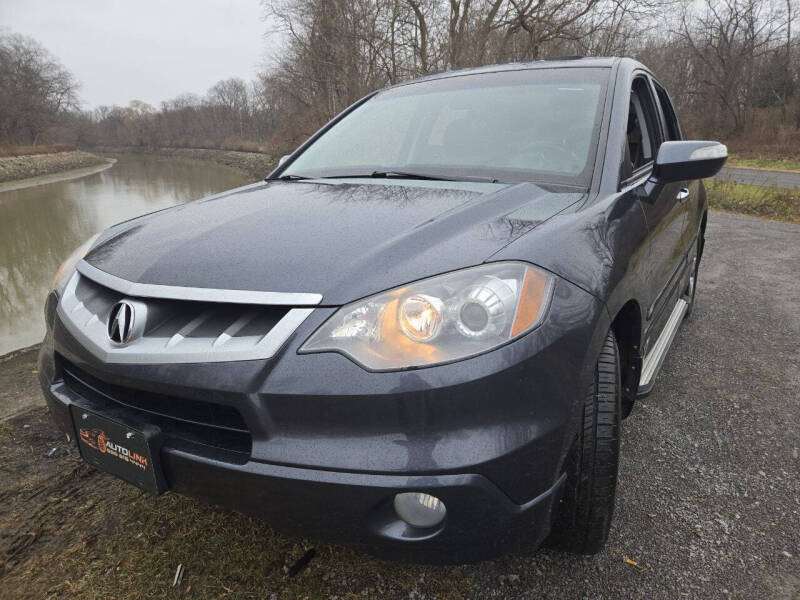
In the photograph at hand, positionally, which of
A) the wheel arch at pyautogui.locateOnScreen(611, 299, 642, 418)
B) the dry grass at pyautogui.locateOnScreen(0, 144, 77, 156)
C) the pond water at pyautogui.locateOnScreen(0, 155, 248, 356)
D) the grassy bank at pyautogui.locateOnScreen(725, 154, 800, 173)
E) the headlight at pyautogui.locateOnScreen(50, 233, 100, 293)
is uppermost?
the dry grass at pyautogui.locateOnScreen(0, 144, 77, 156)

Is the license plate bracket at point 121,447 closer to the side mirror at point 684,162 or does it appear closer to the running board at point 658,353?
the running board at point 658,353

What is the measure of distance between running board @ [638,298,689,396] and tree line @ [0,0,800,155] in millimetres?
7971

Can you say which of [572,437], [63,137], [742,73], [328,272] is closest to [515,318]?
[572,437]

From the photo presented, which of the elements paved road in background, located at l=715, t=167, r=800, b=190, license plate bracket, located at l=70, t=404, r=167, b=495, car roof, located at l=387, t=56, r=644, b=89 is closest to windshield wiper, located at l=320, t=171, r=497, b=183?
car roof, located at l=387, t=56, r=644, b=89

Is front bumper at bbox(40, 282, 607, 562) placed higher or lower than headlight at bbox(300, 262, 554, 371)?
lower

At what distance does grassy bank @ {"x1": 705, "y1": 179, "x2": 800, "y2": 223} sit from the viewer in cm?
995

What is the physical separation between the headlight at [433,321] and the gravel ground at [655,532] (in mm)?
863

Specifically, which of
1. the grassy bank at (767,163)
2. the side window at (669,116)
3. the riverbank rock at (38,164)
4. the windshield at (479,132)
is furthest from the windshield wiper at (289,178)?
the riverbank rock at (38,164)

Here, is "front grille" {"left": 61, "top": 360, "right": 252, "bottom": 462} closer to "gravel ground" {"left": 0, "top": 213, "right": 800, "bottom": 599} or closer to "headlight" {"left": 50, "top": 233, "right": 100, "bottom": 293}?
"headlight" {"left": 50, "top": 233, "right": 100, "bottom": 293}

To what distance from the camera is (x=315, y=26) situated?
18.6m

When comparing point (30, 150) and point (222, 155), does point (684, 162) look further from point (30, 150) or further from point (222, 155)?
point (222, 155)

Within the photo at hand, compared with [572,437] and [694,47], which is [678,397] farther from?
[694,47]

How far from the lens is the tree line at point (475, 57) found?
16469mm

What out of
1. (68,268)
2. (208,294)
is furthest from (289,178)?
(208,294)
